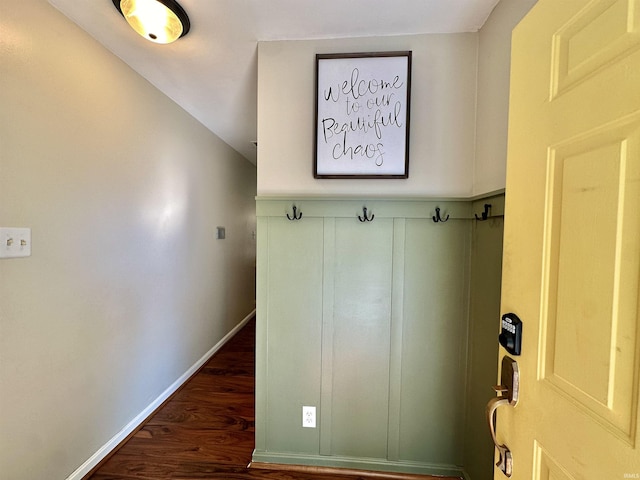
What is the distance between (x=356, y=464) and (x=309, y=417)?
0.35m

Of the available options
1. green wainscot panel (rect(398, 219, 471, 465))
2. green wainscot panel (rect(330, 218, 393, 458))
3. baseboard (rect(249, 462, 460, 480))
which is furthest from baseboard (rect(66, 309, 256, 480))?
green wainscot panel (rect(398, 219, 471, 465))

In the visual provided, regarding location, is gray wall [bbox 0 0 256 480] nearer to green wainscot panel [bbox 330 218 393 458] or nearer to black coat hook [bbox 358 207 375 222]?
green wainscot panel [bbox 330 218 393 458]

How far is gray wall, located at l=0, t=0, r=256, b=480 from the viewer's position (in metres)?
1.13

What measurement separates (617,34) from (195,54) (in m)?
1.76

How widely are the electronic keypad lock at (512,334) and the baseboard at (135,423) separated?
207 cm

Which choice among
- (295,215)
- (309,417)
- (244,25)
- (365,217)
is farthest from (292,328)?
(244,25)

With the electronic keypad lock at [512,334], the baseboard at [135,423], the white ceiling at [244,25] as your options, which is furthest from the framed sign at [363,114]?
the baseboard at [135,423]

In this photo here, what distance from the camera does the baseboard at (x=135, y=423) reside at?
4.71ft

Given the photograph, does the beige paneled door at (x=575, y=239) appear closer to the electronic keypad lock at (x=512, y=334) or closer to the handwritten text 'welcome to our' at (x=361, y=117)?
the electronic keypad lock at (x=512, y=334)

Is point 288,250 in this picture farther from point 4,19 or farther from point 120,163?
point 4,19

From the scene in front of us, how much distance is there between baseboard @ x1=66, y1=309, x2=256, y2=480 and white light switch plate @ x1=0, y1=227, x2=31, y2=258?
1152 mm

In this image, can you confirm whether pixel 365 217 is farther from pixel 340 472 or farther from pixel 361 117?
pixel 340 472

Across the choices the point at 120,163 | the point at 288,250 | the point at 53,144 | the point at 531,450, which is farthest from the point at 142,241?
the point at 531,450

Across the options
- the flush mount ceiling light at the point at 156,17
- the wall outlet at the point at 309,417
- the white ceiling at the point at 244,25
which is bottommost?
the wall outlet at the point at 309,417
